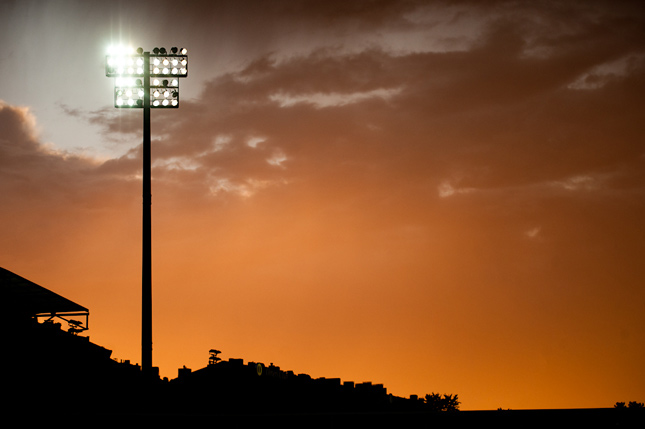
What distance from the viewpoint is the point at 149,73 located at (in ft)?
76.2

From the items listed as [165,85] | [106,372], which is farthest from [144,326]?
[106,372]

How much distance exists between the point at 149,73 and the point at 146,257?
6487 mm

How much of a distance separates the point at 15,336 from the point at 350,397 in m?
33.2

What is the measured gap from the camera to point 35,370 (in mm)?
26422

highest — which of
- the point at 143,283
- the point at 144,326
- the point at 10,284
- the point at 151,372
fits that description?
the point at 10,284

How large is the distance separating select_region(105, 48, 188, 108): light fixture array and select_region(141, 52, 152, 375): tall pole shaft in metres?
0.46

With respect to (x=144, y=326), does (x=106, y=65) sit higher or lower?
higher

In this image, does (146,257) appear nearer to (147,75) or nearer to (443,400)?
(147,75)

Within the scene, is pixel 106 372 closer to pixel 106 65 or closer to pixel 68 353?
pixel 68 353

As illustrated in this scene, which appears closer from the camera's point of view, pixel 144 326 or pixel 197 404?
pixel 144 326

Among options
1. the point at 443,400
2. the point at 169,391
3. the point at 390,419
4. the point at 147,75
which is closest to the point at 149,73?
the point at 147,75

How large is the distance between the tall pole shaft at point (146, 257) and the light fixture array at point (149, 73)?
46 centimetres

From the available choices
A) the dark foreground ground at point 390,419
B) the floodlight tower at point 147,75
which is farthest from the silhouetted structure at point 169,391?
the floodlight tower at point 147,75

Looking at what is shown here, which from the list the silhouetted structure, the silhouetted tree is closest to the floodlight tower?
the silhouetted structure
